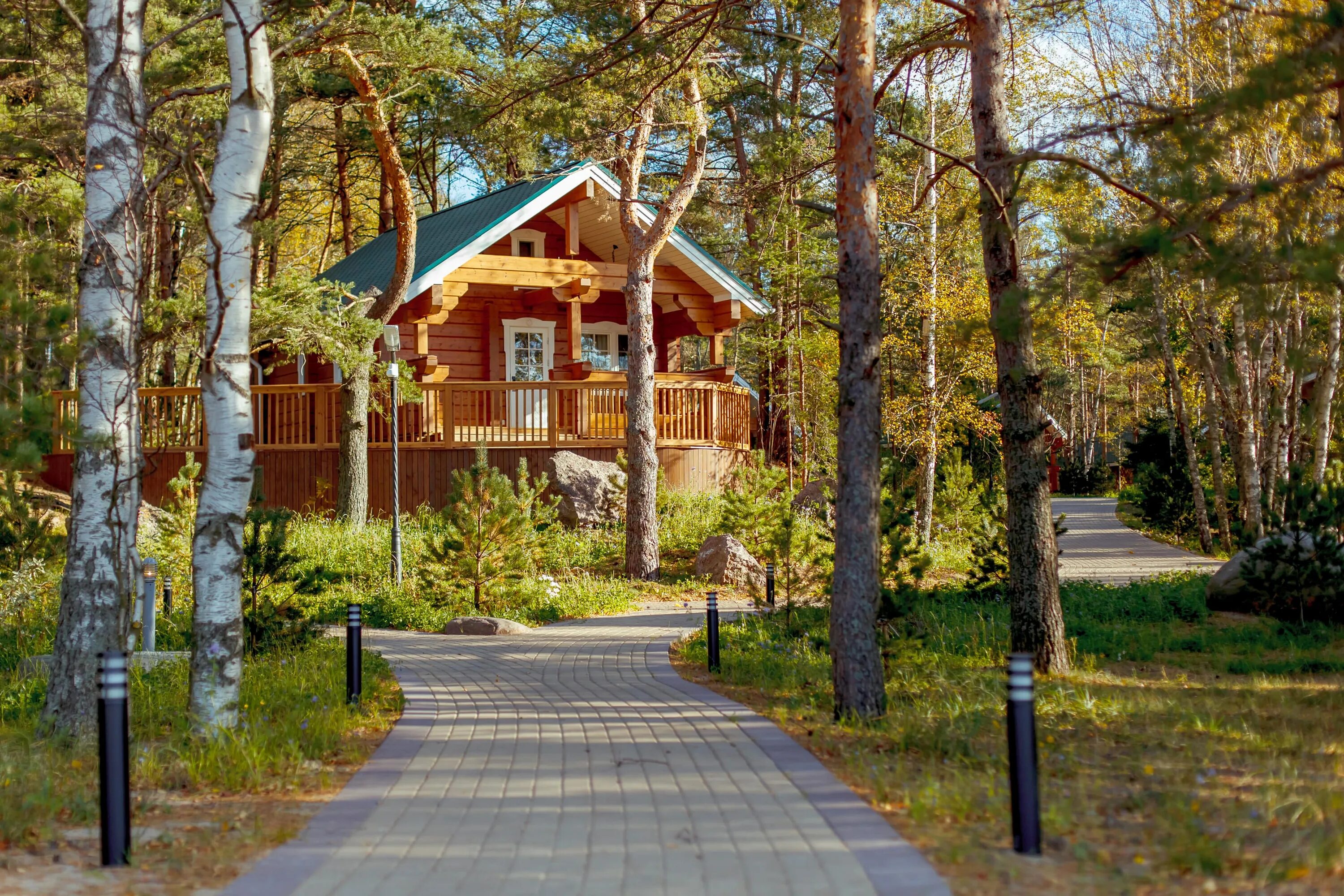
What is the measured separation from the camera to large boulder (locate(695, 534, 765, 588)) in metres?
17.7

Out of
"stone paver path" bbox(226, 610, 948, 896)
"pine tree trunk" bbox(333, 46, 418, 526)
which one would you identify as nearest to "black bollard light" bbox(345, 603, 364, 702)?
"stone paver path" bbox(226, 610, 948, 896)

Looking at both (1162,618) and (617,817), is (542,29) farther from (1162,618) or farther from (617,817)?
(617,817)

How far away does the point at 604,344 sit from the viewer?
27.5m

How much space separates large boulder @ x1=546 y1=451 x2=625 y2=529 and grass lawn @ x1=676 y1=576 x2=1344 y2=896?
23.7 feet

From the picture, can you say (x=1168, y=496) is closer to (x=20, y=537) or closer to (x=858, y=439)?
(x=858, y=439)

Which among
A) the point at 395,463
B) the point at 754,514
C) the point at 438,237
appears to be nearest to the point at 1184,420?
the point at 754,514

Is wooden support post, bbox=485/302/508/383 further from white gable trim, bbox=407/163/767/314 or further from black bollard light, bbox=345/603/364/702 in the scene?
black bollard light, bbox=345/603/364/702

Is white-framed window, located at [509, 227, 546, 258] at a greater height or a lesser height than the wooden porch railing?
greater

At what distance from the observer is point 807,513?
74.2 ft

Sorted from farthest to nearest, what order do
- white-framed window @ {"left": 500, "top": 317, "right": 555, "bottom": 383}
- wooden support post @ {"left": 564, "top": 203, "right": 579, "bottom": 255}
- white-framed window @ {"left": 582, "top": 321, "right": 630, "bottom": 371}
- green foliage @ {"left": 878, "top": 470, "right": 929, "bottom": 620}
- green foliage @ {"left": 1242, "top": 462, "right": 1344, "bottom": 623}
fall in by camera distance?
white-framed window @ {"left": 582, "top": 321, "right": 630, "bottom": 371} → white-framed window @ {"left": 500, "top": 317, "right": 555, "bottom": 383} → wooden support post @ {"left": 564, "top": 203, "right": 579, "bottom": 255} → green foliage @ {"left": 1242, "top": 462, "right": 1344, "bottom": 623} → green foliage @ {"left": 878, "top": 470, "right": 929, "bottom": 620}

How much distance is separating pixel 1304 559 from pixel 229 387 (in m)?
11.9

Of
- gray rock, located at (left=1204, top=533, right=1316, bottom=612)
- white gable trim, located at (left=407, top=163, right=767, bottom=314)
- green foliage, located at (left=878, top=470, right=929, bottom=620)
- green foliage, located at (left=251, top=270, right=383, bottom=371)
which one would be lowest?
gray rock, located at (left=1204, top=533, right=1316, bottom=612)

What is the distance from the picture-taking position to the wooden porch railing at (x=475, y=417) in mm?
21906

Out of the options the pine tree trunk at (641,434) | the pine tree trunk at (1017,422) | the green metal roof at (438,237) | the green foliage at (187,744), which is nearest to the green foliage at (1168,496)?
the pine tree trunk at (641,434)
